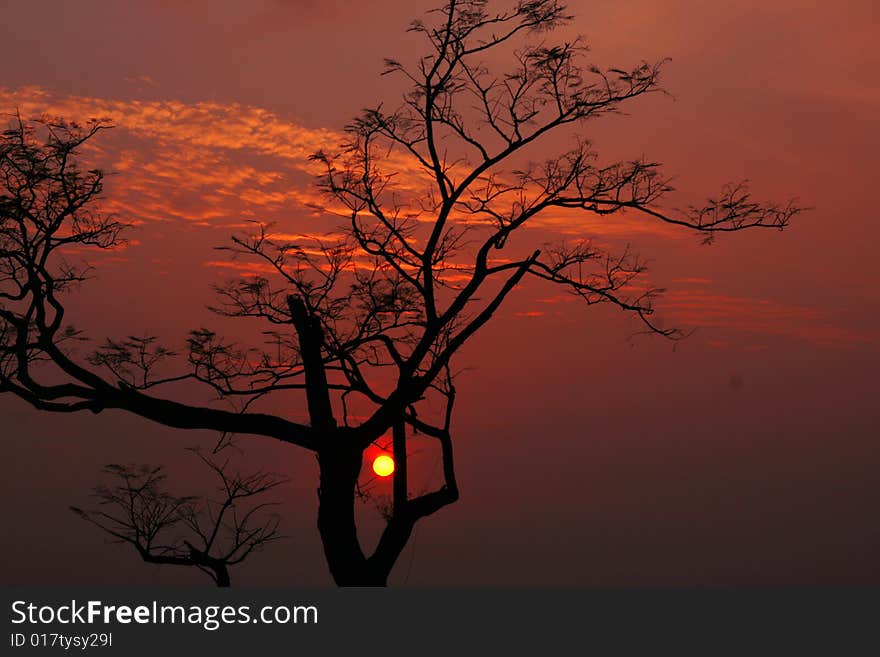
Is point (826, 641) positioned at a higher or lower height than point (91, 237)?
lower

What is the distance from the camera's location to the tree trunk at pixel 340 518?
1012cm

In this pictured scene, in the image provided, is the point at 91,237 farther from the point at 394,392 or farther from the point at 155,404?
the point at 394,392

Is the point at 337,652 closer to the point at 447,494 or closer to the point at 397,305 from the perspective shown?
the point at 447,494

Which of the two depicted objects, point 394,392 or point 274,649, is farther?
point 394,392

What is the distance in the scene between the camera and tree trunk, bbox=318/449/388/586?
1012 cm

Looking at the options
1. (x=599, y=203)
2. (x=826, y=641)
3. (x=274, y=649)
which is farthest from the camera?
(x=599, y=203)

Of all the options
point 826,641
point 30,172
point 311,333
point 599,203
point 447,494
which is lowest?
point 826,641

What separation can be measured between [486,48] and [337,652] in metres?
5.74

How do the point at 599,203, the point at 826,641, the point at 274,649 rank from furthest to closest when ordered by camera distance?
1. the point at 599,203
2. the point at 826,641
3. the point at 274,649

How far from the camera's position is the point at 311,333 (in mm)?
10703

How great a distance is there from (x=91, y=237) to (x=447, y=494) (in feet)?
14.7

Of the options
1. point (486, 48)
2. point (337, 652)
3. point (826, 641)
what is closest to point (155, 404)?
point (337, 652)

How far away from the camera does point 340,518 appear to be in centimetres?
1012

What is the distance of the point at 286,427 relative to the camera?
10.2m
